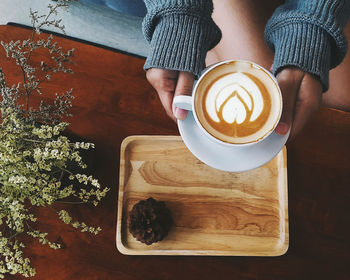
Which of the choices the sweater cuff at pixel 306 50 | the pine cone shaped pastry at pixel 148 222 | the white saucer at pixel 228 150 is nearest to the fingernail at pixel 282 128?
the white saucer at pixel 228 150

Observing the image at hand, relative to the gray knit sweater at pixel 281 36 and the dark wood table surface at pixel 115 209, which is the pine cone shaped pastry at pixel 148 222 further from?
the gray knit sweater at pixel 281 36

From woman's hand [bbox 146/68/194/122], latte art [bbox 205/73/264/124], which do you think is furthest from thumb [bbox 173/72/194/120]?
latte art [bbox 205/73/264/124]

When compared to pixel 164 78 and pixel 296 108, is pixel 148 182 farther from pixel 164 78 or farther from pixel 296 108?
pixel 296 108

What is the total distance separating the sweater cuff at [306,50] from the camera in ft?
2.53

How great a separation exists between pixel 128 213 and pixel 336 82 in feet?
2.60

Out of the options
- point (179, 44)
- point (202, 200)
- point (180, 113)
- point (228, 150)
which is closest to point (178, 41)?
point (179, 44)

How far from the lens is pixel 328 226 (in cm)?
91

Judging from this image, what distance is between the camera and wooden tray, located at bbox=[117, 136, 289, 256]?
2.93ft

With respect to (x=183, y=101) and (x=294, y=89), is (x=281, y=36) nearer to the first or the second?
(x=294, y=89)

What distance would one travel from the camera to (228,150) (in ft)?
2.45

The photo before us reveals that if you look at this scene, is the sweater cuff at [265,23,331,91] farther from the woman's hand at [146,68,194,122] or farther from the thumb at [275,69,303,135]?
the woman's hand at [146,68,194,122]

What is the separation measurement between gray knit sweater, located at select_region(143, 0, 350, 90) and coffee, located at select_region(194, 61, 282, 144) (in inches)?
4.0

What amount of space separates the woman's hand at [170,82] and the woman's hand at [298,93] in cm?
22

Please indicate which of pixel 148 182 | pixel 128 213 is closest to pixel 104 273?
pixel 128 213
